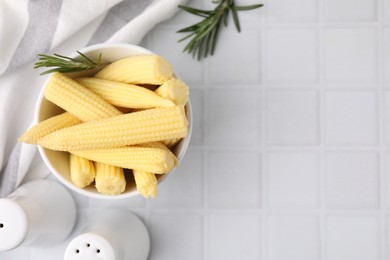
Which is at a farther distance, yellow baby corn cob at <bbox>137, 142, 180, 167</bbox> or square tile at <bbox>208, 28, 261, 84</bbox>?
square tile at <bbox>208, 28, 261, 84</bbox>

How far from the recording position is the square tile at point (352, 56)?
624mm

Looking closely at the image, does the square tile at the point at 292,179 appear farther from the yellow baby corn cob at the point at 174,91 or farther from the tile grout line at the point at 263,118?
the yellow baby corn cob at the point at 174,91

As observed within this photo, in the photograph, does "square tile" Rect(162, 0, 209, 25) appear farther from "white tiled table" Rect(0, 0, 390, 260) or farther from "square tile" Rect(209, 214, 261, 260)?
"square tile" Rect(209, 214, 261, 260)

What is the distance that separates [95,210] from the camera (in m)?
0.64

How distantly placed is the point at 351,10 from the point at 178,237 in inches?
12.1

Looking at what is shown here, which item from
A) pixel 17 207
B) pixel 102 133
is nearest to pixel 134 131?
pixel 102 133

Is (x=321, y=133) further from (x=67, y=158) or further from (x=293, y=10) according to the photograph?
(x=67, y=158)

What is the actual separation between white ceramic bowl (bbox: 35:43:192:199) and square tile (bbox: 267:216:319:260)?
16cm

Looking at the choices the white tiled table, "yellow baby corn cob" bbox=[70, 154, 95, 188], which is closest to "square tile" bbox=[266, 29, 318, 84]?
the white tiled table

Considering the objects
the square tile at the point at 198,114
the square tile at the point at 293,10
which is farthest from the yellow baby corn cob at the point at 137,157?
the square tile at the point at 293,10

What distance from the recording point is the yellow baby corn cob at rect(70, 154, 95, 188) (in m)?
0.53

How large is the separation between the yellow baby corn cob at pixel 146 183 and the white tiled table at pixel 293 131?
0.12m

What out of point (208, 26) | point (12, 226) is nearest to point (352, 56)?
point (208, 26)

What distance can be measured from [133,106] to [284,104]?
18 cm
